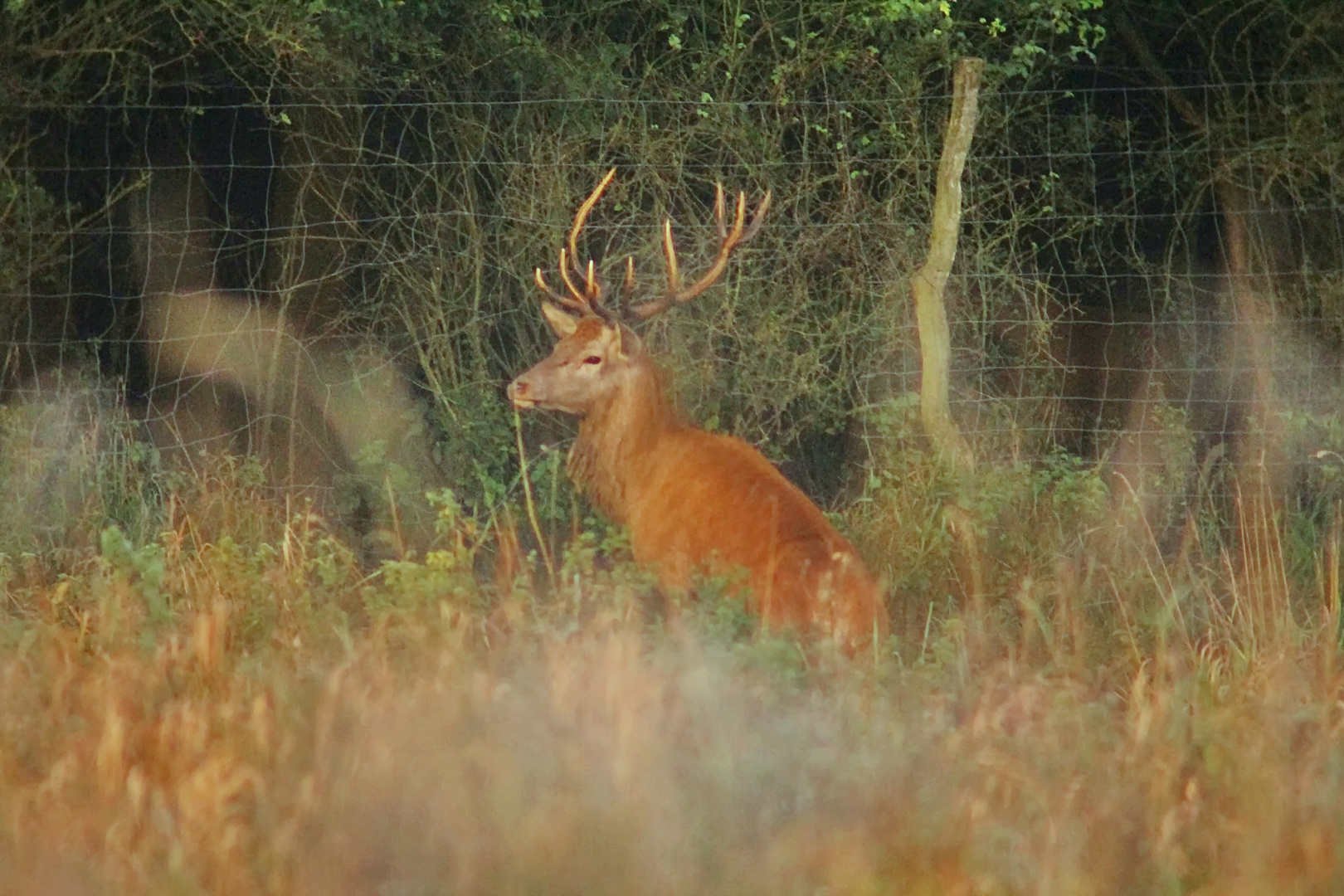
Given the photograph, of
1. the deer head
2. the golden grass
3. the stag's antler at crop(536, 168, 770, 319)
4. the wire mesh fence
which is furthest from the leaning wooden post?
the golden grass

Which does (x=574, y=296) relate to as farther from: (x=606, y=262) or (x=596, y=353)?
(x=606, y=262)

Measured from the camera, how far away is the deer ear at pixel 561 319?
7.29 meters

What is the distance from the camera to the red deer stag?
223 inches

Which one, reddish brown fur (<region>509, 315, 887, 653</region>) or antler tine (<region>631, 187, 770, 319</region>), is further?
antler tine (<region>631, 187, 770, 319</region>)

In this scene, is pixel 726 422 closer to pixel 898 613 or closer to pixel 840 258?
pixel 840 258

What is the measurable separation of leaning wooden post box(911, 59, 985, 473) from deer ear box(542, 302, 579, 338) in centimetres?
152

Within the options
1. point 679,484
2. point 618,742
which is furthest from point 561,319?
point 618,742

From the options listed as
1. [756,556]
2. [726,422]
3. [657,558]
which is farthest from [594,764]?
[726,422]

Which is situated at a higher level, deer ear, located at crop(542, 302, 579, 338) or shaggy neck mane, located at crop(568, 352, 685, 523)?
deer ear, located at crop(542, 302, 579, 338)

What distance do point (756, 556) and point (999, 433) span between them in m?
2.64

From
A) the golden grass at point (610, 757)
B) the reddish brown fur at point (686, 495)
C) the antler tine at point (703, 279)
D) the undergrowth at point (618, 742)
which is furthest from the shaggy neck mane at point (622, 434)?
the golden grass at point (610, 757)

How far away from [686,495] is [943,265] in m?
1.95

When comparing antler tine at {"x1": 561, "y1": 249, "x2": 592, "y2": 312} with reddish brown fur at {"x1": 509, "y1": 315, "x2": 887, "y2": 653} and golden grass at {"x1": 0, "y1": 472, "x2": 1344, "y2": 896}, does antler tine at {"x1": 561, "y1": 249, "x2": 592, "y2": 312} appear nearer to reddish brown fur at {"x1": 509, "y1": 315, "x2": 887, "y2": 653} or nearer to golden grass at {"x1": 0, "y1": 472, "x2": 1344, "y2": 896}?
reddish brown fur at {"x1": 509, "y1": 315, "x2": 887, "y2": 653}

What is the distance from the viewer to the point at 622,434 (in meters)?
7.11
